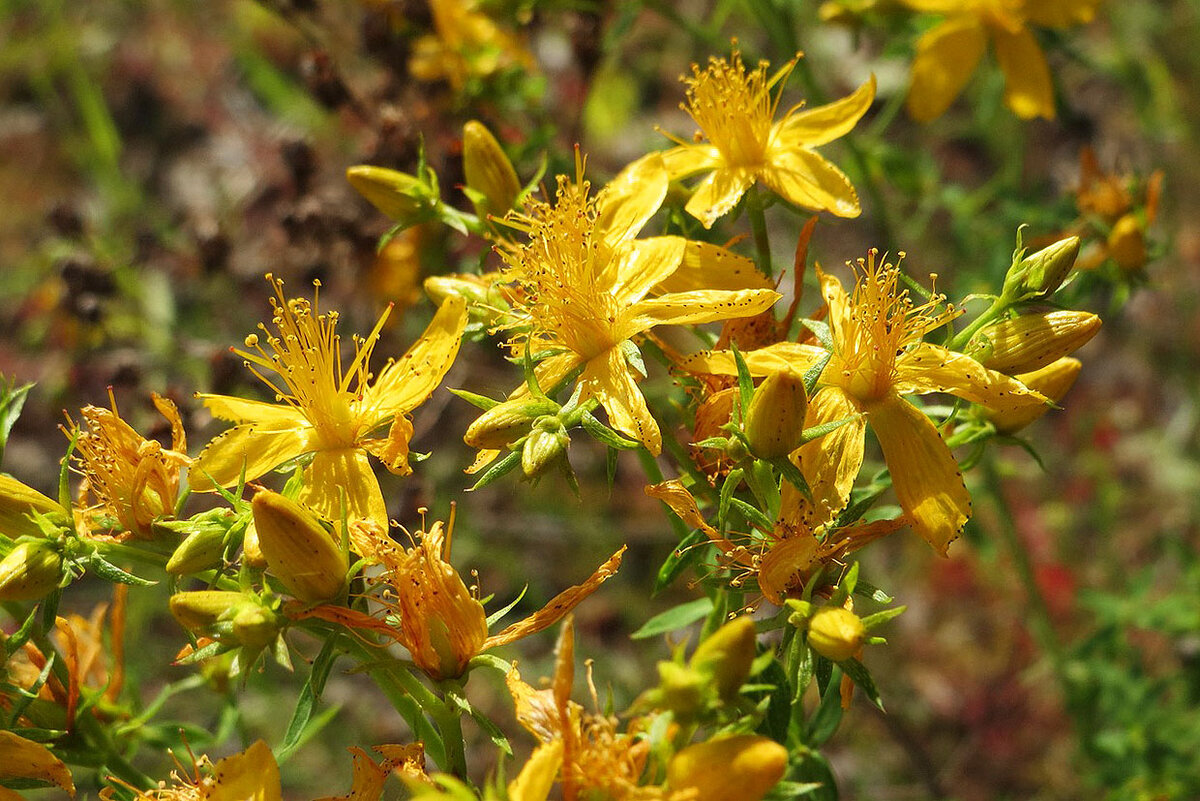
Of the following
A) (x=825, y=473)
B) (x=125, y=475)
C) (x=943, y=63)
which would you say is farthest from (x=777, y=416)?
(x=943, y=63)

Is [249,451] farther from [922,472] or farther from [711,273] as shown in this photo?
[922,472]

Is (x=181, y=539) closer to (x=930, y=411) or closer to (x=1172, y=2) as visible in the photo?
(x=930, y=411)

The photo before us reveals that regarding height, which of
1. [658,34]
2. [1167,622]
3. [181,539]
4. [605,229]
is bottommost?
[1167,622]

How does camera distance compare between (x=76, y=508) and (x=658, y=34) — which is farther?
(x=658, y=34)

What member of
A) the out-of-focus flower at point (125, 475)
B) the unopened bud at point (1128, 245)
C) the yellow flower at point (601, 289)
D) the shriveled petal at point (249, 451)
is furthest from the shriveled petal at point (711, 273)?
the unopened bud at point (1128, 245)

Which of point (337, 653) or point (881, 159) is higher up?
point (881, 159)

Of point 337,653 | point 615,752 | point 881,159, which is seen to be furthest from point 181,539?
point 881,159
